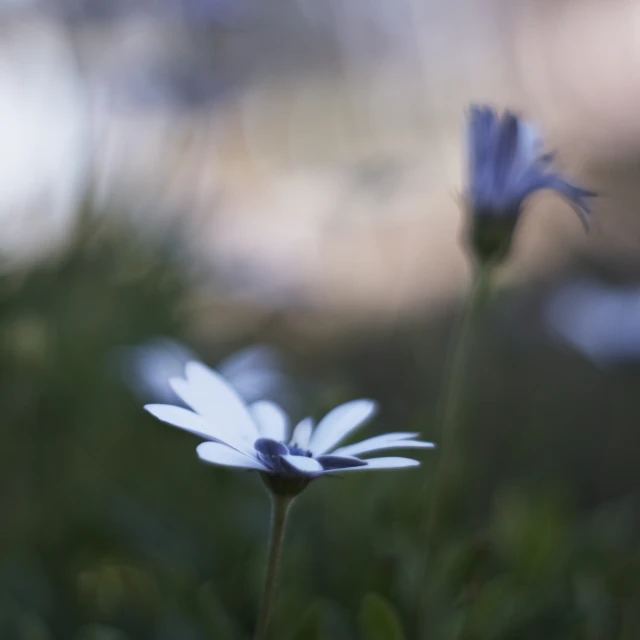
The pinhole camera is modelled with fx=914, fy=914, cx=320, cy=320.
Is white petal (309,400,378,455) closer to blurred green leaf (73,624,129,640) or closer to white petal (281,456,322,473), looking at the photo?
white petal (281,456,322,473)

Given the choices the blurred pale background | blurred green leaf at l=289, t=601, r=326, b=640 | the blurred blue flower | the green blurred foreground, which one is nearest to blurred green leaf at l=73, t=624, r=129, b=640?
the green blurred foreground

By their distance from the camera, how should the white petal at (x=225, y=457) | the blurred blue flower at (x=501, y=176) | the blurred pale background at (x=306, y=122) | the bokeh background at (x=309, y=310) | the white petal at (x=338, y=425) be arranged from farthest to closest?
the blurred pale background at (x=306, y=122) → the bokeh background at (x=309, y=310) → the blurred blue flower at (x=501, y=176) → the white petal at (x=338, y=425) → the white petal at (x=225, y=457)

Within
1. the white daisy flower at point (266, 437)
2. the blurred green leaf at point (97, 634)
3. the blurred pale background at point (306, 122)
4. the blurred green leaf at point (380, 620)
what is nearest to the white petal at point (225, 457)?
the white daisy flower at point (266, 437)

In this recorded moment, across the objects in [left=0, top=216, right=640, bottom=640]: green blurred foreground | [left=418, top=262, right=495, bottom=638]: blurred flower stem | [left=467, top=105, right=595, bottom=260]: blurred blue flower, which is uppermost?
[left=467, top=105, right=595, bottom=260]: blurred blue flower

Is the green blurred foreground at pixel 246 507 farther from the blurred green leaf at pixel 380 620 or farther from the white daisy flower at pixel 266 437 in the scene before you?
the white daisy flower at pixel 266 437

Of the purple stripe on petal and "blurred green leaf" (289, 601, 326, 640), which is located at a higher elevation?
the purple stripe on petal

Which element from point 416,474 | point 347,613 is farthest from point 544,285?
point 347,613

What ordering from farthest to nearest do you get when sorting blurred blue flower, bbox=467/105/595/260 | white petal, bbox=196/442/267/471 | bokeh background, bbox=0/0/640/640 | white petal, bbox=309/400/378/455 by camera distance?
bokeh background, bbox=0/0/640/640 < blurred blue flower, bbox=467/105/595/260 < white petal, bbox=309/400/378/455 < white petal, bbox=196/442/267/471

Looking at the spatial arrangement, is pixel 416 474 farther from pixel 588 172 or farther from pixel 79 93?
pixel 588 172
